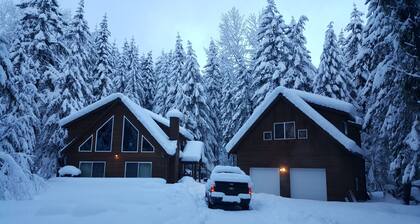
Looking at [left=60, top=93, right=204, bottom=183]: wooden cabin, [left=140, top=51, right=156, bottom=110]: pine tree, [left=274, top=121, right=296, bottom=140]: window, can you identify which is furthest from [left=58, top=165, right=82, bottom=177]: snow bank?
[left=140, top=51, right=156, bottom=110]: pine tree

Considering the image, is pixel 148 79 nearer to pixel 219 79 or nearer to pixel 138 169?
pixel 219 79

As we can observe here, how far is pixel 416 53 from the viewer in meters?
13.1

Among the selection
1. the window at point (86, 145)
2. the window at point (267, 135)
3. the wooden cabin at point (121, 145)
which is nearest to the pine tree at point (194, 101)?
the wooden cabin at point (121, 145)

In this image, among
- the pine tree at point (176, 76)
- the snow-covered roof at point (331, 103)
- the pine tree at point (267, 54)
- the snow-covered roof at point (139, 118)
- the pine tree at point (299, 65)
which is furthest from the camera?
the pine tree at point (176, 76)

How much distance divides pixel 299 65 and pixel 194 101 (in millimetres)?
13354

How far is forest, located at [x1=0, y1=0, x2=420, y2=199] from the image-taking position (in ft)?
42.9

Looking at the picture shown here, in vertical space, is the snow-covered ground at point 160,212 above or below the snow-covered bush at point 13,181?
below

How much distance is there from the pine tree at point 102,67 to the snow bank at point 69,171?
15206 mm

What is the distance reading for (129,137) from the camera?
2719 centimetres

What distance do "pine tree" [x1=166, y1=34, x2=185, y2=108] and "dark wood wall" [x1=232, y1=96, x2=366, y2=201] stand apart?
57.7 ft

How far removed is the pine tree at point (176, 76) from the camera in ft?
132

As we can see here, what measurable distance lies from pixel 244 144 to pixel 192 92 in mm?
16920

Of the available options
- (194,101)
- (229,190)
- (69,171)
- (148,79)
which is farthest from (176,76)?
(229,190)

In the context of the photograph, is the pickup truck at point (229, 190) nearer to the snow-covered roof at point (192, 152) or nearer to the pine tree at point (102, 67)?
the snow-covered roof at point (192, 152)
